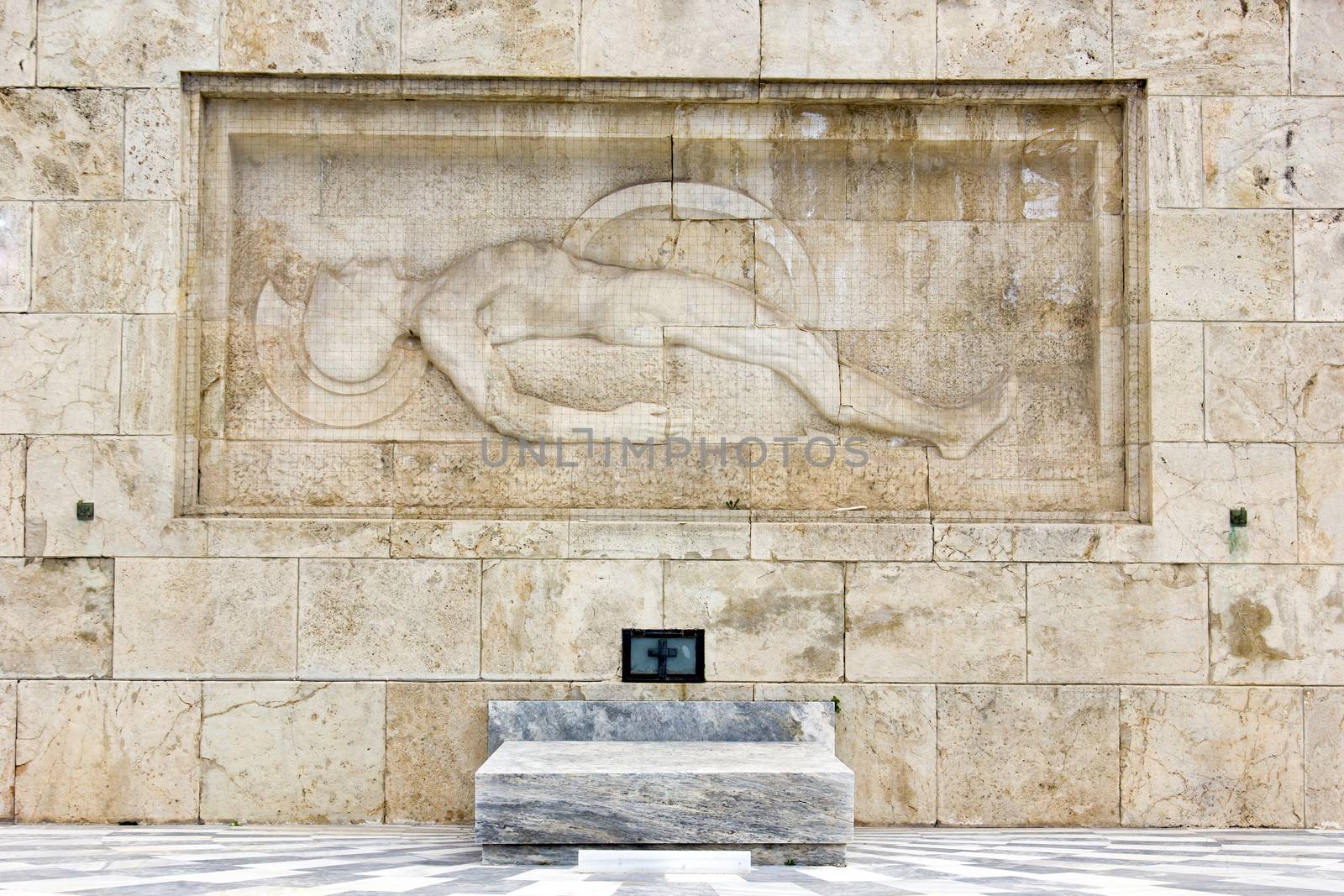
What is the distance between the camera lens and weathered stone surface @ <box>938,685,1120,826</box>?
5688mm

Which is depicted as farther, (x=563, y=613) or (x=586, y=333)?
(x=586, y=333)

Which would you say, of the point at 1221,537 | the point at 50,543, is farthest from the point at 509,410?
the point at 1221,537

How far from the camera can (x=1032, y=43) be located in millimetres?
5812

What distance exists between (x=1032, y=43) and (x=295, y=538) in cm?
455

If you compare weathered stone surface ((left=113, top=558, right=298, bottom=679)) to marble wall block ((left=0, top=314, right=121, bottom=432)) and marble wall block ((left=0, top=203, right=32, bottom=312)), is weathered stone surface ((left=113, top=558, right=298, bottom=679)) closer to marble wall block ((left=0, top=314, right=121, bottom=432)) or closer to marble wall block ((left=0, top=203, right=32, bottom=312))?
marble wall block ((left=0, top=314, right=121, bottom=432))

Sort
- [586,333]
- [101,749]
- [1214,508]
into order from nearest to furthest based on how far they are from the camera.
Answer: [101,749]
[1214,508]
[586,333]

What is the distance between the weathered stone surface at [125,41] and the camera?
5.77m

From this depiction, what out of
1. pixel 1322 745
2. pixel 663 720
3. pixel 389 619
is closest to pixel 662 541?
pixel 663 720

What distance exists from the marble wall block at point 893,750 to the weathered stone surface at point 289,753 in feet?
7.73

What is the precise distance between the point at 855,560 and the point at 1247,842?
7.20 ft

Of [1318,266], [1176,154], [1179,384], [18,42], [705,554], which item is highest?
[18,42]

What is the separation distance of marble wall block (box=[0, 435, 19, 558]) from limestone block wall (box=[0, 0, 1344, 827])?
3cm

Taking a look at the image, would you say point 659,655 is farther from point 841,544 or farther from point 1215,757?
point 1215,757

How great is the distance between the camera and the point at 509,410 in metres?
6.00
